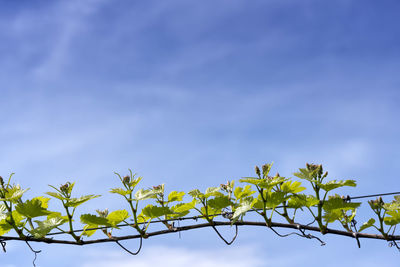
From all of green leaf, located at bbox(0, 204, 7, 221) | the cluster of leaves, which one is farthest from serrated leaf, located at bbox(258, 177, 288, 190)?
green leaf, located at bbox(0, 204, 7, 221)

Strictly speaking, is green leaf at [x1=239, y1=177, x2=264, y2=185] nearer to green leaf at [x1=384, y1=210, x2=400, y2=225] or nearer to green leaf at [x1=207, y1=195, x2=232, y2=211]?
green leaf at [x1=207, y1=195, x2=232, y2=211]

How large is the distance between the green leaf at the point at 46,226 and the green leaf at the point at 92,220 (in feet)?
0.65

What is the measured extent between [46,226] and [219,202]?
1.30 meters

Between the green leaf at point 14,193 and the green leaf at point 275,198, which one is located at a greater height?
the green leaf at point 14,193

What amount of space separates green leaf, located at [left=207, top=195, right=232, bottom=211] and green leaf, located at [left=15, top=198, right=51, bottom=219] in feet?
3.95

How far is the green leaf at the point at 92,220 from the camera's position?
302 cm

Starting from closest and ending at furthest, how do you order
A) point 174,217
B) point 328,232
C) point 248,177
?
point 248,177 → point 328,232 → point 174,217

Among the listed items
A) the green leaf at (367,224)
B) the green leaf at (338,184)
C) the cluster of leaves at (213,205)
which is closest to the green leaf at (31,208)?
the cluster of leaves at (213,205)

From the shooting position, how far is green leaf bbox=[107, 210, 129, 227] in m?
3.10

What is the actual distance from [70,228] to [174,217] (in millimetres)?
788

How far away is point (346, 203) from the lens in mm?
2990

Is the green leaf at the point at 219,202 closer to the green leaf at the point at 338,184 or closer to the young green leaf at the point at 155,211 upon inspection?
the young green leaf at the point at 155,211

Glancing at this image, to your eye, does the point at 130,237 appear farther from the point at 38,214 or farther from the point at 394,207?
the point at 394,207

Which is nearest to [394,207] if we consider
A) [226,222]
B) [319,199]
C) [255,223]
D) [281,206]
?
[319,199]
